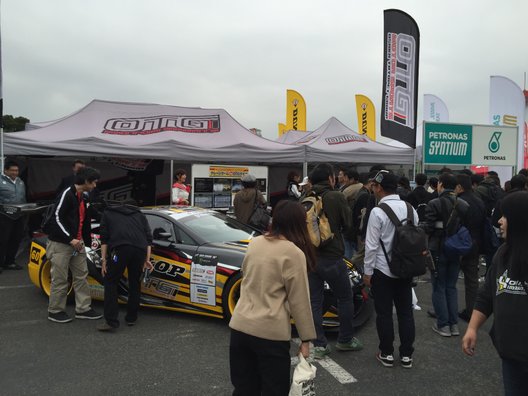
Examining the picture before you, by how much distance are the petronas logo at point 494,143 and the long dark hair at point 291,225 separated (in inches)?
372

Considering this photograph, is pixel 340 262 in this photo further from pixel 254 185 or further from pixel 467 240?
pixel 254 185

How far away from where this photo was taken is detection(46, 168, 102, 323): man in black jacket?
459 cm

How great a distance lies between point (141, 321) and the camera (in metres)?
4.74

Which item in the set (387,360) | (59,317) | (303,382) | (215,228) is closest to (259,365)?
(303,382)

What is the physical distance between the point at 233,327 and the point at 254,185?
14.6ft

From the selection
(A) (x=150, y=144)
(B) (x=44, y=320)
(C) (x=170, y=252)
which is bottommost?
(B) (x=44, y=320)

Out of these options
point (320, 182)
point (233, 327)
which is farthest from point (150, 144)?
point (233, 327)

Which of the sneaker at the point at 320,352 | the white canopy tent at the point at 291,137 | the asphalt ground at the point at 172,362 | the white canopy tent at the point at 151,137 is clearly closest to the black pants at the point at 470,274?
the asphalt ground at the point at 172,362

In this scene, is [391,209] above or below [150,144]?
below

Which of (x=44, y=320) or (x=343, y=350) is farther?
(x=44, y=320)

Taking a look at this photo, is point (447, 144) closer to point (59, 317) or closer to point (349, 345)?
point (349, 345)

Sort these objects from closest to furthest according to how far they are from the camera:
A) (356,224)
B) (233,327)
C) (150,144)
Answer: (233,327) → (356,224) → (150,144)

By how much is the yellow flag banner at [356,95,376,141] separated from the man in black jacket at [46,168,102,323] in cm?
2058

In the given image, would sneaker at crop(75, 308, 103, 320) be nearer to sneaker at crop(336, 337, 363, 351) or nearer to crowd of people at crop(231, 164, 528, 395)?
crowd of people at crop(231, 164, 528, 395)
